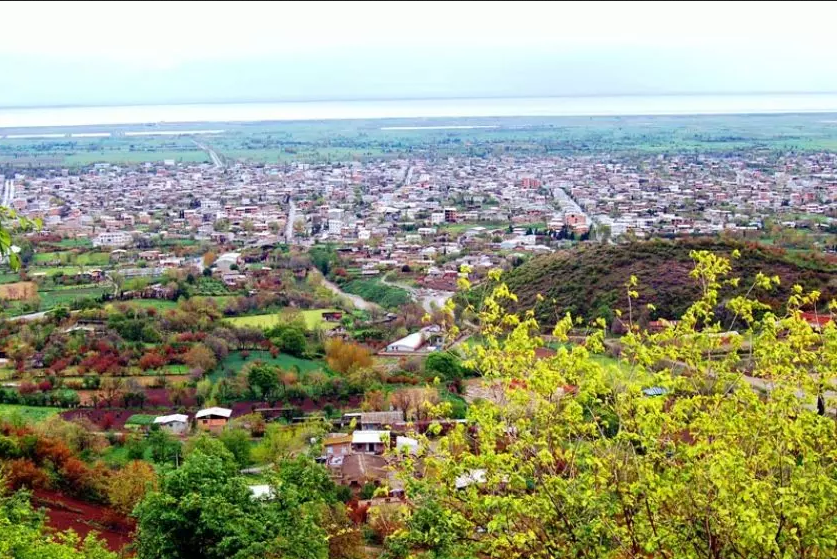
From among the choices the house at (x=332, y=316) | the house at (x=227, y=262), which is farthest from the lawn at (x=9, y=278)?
the house at (x=332, y=316)

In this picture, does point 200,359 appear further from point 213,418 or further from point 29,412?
point 29,412

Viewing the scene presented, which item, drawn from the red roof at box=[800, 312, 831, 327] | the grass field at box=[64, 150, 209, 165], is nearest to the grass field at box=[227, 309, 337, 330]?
the red roof at box=[800, 312, 831, 327]

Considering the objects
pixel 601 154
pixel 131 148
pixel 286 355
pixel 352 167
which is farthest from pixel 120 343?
pixel 131 148

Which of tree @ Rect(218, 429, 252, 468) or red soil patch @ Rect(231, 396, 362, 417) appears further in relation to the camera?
red soil patch @ Rect(231, 396, 362, 417)

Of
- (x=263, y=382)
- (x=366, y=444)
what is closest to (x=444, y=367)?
(x=263, y=382)

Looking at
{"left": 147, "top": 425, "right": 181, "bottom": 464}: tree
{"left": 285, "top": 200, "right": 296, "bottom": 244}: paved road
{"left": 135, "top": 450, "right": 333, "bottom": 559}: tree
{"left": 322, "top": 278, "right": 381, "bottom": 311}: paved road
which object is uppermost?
{"left": 135, "top": 450, "right": 333, "bottom": 559}: tree

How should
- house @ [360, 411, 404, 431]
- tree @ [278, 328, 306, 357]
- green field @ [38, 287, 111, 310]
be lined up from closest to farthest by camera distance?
house @ [360, 411, 404, 431]
tree @ [278, 328, 306, 357]
green field @ [38, 287, 111, 310]

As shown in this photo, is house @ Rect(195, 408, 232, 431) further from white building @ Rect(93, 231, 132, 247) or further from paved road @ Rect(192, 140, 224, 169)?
paved road @ Rect(192, 140, 224, 169)
